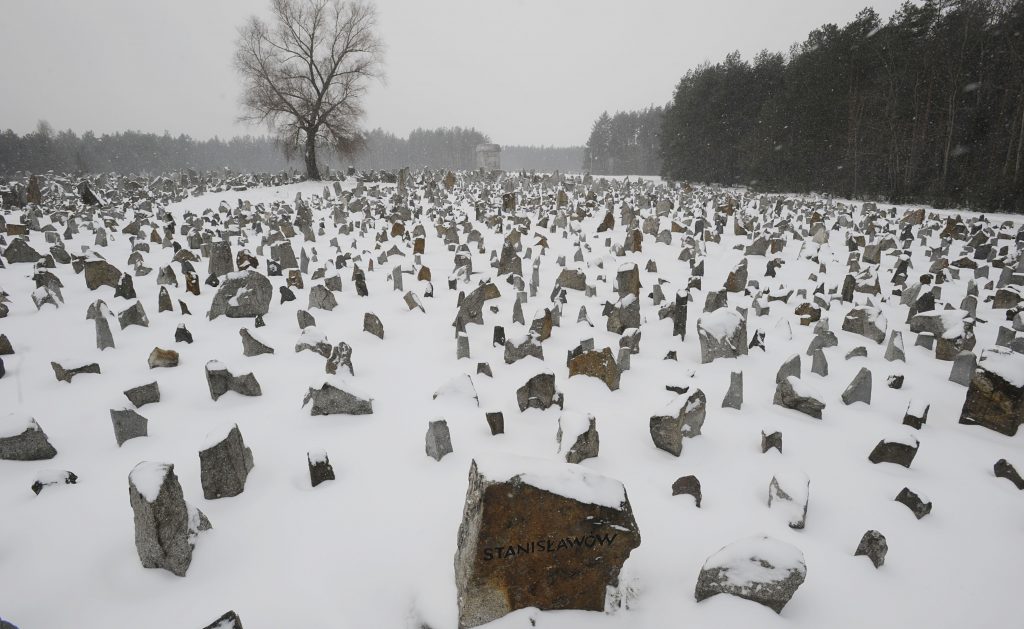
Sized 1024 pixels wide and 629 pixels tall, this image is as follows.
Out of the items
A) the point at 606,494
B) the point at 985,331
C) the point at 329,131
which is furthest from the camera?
the point at 329,131

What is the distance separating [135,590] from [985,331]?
23.5 feet

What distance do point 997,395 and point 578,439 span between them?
2.92 m

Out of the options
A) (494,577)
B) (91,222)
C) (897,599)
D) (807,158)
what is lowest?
(897,599)

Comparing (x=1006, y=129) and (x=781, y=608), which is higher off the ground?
(x=1006, y=129)

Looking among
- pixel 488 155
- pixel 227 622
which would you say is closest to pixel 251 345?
pixel 227 622

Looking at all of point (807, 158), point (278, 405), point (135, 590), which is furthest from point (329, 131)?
point (807, 158)

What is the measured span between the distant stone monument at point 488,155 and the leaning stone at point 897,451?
31.6 metres

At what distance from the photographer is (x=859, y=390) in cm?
331

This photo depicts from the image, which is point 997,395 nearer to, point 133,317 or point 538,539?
point 538,539

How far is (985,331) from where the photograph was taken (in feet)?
15.7

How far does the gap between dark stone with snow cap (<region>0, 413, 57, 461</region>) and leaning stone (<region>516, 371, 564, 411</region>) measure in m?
2.72

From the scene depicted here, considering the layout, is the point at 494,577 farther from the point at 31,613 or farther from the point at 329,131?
the point at 329,131

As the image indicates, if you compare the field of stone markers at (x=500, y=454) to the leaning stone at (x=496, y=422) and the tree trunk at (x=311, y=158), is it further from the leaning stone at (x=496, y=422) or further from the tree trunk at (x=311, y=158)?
the tree trunk at (x=311, y=158)

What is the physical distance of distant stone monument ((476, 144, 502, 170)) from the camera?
1278 inches
